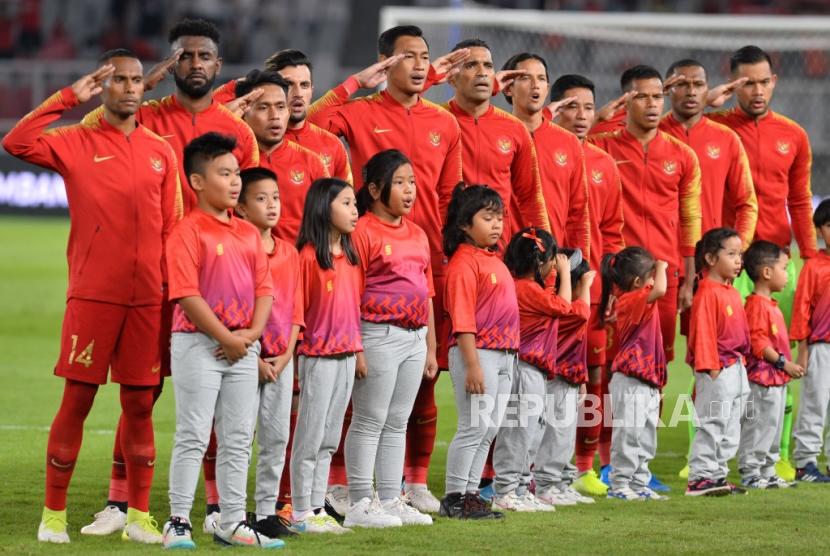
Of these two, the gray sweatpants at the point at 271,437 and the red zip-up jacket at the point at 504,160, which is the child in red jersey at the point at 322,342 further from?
the red zip-up jacket at the point at 504,160

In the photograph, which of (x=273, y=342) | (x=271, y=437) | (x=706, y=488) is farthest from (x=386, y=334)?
(x=706, y=488)

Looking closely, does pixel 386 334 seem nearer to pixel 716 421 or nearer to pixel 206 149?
pixel 206 149

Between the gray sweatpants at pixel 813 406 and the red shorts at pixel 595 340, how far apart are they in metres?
1.31

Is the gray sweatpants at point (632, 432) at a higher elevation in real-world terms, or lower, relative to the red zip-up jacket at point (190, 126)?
lower

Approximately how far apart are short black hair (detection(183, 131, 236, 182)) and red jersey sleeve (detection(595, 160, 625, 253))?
3174mm

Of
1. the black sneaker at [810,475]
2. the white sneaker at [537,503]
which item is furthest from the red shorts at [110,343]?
the black sneaker at [810,475]

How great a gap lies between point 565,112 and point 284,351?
10.5ft

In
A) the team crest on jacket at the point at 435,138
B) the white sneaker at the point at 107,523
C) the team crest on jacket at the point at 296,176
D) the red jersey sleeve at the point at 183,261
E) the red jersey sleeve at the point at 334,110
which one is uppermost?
the red jersey sleeve at the point at 334,110

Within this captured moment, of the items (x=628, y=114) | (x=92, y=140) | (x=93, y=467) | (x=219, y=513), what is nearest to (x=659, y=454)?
(x=628, y=114)

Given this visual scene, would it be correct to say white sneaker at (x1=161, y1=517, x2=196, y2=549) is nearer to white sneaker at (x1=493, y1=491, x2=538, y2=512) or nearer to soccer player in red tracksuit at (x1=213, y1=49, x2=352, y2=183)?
white sneaker at (x1=493, y1=491, x2=538, y2=512)

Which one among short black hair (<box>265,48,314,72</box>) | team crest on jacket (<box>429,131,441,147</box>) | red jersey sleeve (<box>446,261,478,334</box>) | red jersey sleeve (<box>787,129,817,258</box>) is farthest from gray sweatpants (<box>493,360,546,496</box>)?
red jersey sleeve (<box>787,129,817,258</box>)

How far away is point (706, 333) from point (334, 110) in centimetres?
231

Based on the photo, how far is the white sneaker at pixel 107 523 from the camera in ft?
21.9

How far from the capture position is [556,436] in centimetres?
772
